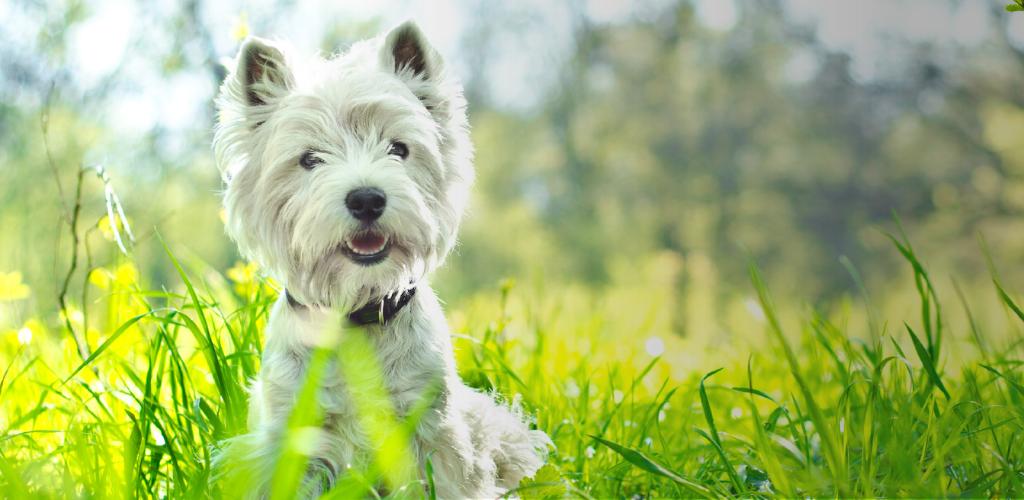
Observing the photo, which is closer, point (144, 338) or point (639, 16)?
point (144, 338)

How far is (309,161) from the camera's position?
3.24 metres

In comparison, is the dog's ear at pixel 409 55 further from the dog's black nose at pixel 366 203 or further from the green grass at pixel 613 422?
the green grass at pixel 613 422

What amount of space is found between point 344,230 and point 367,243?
0.14 metres

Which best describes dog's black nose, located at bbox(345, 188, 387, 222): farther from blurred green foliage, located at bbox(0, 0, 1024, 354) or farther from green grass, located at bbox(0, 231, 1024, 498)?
blurred green foliage, located at bbox(0, 0, 1024, 354)

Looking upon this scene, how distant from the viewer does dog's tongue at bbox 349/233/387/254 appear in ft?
10.3

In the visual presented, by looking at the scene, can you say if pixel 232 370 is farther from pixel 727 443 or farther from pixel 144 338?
pixel 727 443

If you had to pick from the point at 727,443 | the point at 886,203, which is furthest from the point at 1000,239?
the point at 727,443

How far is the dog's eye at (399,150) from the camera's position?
3.32m

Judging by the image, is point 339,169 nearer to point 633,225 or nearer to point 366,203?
point 366,203

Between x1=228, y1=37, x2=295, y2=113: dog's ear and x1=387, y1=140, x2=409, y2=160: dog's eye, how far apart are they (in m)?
0.50

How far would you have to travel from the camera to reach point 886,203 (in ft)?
89.2

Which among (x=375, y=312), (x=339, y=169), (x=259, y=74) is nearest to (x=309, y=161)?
(x=339, y=169)

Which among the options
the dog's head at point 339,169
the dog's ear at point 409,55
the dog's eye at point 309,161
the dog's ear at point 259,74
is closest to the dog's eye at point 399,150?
the dog's head at point 339,169

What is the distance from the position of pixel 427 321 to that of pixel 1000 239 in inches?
997
